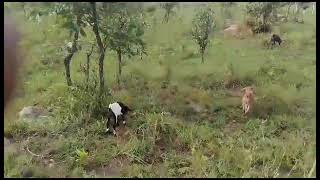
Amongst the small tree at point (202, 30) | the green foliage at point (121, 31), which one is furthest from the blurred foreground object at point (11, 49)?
the small tree at point (202, 30)

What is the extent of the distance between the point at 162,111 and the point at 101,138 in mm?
926

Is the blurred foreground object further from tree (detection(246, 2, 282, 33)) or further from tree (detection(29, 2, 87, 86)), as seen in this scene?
tree (detection(246, 2, 282, 33))

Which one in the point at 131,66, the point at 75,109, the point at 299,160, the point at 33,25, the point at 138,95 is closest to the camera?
the point at 299,160

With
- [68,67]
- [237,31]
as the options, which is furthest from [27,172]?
[237,31]

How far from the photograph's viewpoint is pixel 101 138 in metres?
5.43

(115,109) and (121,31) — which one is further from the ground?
(121,31)

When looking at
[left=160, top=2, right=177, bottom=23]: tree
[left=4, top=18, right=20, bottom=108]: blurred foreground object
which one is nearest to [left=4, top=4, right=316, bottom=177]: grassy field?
[left=160, top=2, right=177, bottom=23]: tree

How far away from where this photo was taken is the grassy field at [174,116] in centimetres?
482

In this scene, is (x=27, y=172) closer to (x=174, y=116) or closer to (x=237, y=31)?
(x=174, y=116)

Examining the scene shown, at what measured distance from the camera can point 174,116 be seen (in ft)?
19.7

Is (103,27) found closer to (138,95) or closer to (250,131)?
(138,95)

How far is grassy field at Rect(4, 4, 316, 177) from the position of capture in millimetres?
4820

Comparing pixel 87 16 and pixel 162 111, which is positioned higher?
pixel 87 16
